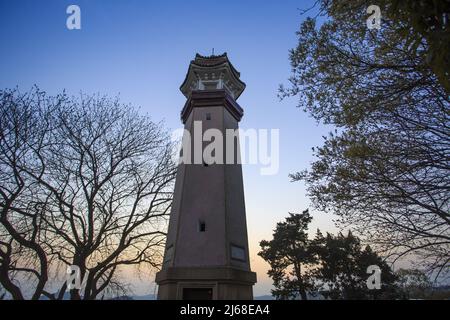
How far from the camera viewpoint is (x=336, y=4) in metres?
5.62

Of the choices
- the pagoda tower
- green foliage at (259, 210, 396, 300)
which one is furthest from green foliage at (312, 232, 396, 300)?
the pagoda tower

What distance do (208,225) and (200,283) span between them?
8.05 ft

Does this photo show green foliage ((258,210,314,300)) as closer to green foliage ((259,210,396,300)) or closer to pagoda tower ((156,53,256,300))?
green foliage ((259,210,396,300))

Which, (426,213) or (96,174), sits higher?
(96,174)

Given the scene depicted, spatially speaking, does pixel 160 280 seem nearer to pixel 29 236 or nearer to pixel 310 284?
pixel 29 236

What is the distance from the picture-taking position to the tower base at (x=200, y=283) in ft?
35.8

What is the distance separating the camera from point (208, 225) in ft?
40.7

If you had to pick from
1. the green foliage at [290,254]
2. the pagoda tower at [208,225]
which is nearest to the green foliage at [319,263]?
the green foliage at [290,254]

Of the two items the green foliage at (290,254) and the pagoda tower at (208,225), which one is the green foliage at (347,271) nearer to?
the green foliage at (290,254)

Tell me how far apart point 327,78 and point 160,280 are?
1035cm

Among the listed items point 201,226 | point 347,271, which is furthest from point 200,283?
point 347,271
